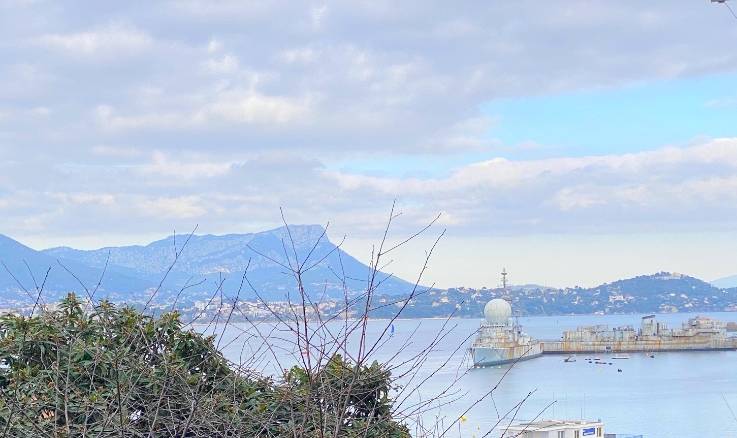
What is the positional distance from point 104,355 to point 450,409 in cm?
3901

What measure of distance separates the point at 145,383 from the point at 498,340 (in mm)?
68518

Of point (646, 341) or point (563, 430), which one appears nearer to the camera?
point (563, 430)

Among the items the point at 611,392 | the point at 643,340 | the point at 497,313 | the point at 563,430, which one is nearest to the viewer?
the point at 563,430

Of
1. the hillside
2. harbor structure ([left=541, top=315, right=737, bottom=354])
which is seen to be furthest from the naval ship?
the hillside

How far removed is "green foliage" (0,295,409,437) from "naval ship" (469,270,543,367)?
62.9 metres

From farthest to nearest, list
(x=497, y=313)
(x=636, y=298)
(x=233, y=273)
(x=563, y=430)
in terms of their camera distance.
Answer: (x=636, y=298), (x=497, y=313), (x=563, y=430), (x=233, y=273)

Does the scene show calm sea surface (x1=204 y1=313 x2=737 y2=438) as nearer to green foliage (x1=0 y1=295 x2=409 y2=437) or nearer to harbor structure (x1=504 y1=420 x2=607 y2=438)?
Result: harbor structure (x1=504 y1=420 x2=607 y2=438)

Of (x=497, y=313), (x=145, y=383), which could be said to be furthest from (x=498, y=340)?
(x=145, y=383)

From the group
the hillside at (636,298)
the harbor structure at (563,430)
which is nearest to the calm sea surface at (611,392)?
the harbor structure at (563,430)

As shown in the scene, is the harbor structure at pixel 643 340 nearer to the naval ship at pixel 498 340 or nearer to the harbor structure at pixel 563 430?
the naval ship at pixel 498 340

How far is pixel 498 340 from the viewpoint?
72.3 m

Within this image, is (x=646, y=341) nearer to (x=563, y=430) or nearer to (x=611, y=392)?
(x=611, y=392)

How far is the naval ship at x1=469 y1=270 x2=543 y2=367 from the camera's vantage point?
233 feet

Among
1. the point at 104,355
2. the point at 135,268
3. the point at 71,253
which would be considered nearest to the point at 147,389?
the point at 104,355
